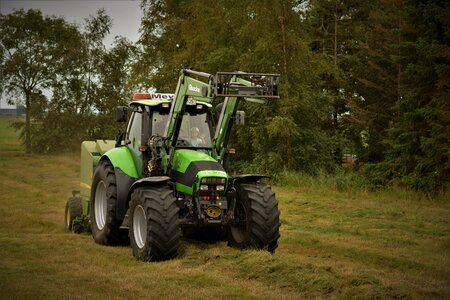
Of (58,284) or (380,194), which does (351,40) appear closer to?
(380,194)

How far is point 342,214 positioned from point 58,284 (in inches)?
360

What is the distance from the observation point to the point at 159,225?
33.8 ft

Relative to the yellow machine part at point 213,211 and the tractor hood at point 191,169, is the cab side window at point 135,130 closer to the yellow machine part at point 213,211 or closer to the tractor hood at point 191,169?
the tractor hood at point 191,169

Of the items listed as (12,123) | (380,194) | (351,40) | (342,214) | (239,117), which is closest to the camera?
(239,117)

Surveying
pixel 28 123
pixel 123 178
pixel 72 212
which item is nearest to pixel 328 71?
pixel 72 212

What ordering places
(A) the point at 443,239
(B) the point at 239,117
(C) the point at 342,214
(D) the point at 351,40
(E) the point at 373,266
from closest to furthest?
(E) the point at 373,266, (B) the point at 239,117, (A) the point at 443,239, (C) the point at 342,214, (D) the point at 351,40

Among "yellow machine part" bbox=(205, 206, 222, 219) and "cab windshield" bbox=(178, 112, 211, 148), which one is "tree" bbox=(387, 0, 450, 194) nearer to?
"cab windshield" bbox=(178, 112, 211, 148)

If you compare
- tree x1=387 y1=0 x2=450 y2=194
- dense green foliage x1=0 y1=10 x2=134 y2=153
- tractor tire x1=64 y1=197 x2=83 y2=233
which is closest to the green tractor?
tractor tire x1=64 y1=197 x2=83 y2=233

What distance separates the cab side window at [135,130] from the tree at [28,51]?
1374 inches

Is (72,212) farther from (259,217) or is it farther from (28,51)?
(28,51)

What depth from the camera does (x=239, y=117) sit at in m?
11.7

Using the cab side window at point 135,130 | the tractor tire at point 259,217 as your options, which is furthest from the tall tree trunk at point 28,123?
the tractor tire at point 259,217

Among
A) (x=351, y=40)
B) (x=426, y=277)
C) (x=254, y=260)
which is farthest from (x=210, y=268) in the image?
(x=351, y=40)

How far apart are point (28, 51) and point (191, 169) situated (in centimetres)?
3952
